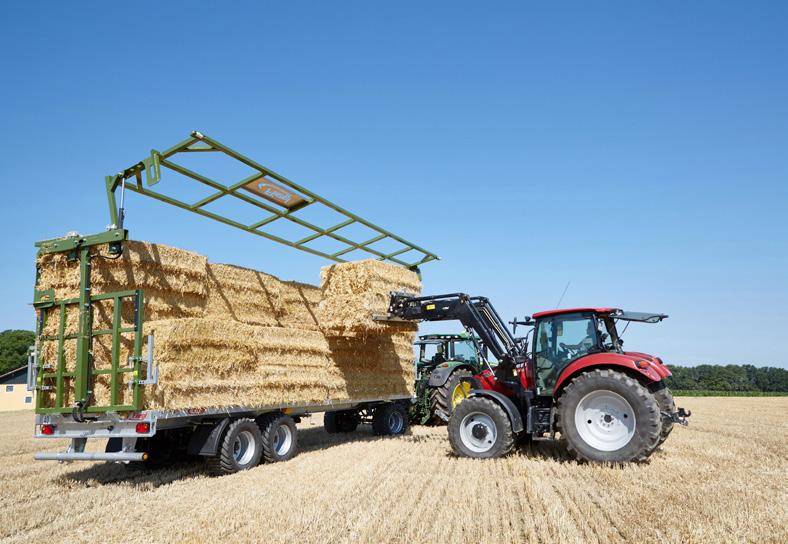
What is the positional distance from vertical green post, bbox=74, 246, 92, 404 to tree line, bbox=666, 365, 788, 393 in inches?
2677

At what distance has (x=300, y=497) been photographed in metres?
6.77

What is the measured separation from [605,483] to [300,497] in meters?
3.50

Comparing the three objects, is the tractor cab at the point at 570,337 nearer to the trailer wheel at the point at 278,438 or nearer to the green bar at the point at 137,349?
the trailer wheel at the point at 278,438

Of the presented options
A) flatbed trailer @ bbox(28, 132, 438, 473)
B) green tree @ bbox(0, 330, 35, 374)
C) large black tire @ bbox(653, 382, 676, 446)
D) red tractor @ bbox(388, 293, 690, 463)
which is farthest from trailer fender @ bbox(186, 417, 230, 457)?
green tree @ bbox(0, 330, 35, 374)

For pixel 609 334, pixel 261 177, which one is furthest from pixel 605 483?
pixel 261 177

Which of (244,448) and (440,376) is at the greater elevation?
(440,376)

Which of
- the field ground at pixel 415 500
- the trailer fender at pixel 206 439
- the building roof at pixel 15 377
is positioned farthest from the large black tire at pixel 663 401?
the building roof at pixel 15 377

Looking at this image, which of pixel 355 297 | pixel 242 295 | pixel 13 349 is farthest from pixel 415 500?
pixel 13 349

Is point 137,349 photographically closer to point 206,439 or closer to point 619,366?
point 206,439

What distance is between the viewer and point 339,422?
13.9 meters

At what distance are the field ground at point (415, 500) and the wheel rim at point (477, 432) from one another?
46 cm

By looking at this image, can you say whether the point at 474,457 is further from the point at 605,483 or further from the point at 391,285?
the point at 391,285

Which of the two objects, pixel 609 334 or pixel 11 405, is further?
pixel 11 405

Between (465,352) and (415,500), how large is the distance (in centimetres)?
919
